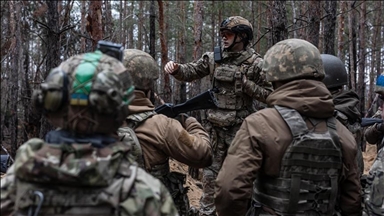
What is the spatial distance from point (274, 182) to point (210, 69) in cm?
331

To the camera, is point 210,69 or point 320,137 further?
point 210,69

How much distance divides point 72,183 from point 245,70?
4.12 meters

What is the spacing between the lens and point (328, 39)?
8.54m

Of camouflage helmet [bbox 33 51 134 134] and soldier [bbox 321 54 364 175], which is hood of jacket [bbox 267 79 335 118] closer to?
soldier [bbox 321 54 364 175]

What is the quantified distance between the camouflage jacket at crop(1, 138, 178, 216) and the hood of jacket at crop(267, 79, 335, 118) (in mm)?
1257

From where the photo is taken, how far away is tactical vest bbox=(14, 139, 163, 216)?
6.26 ft

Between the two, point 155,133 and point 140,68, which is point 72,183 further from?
point 140,68

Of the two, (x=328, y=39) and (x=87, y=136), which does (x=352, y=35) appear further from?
(x=87, y=136)

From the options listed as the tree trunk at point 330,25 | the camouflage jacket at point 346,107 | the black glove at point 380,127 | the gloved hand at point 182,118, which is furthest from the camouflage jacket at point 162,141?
the tree trunk at point 330,25

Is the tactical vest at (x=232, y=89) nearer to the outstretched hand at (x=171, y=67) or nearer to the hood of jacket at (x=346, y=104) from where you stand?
the outstretched hand at (x=171, y=67)

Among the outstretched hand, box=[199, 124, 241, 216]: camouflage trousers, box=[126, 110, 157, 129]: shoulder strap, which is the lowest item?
box=[199, 124, 241, 216]: camouflage trousers

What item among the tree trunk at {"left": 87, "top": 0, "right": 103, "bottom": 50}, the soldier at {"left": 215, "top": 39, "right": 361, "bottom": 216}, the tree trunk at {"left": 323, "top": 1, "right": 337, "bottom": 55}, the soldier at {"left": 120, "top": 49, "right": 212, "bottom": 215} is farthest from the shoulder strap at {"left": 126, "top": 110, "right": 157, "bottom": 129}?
the tree trunk at {"left": 323, "top": 1, "right": 337, "bottom": 55}

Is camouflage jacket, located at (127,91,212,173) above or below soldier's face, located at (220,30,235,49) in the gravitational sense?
below

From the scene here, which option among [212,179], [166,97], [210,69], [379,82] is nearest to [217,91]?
[210,69]
